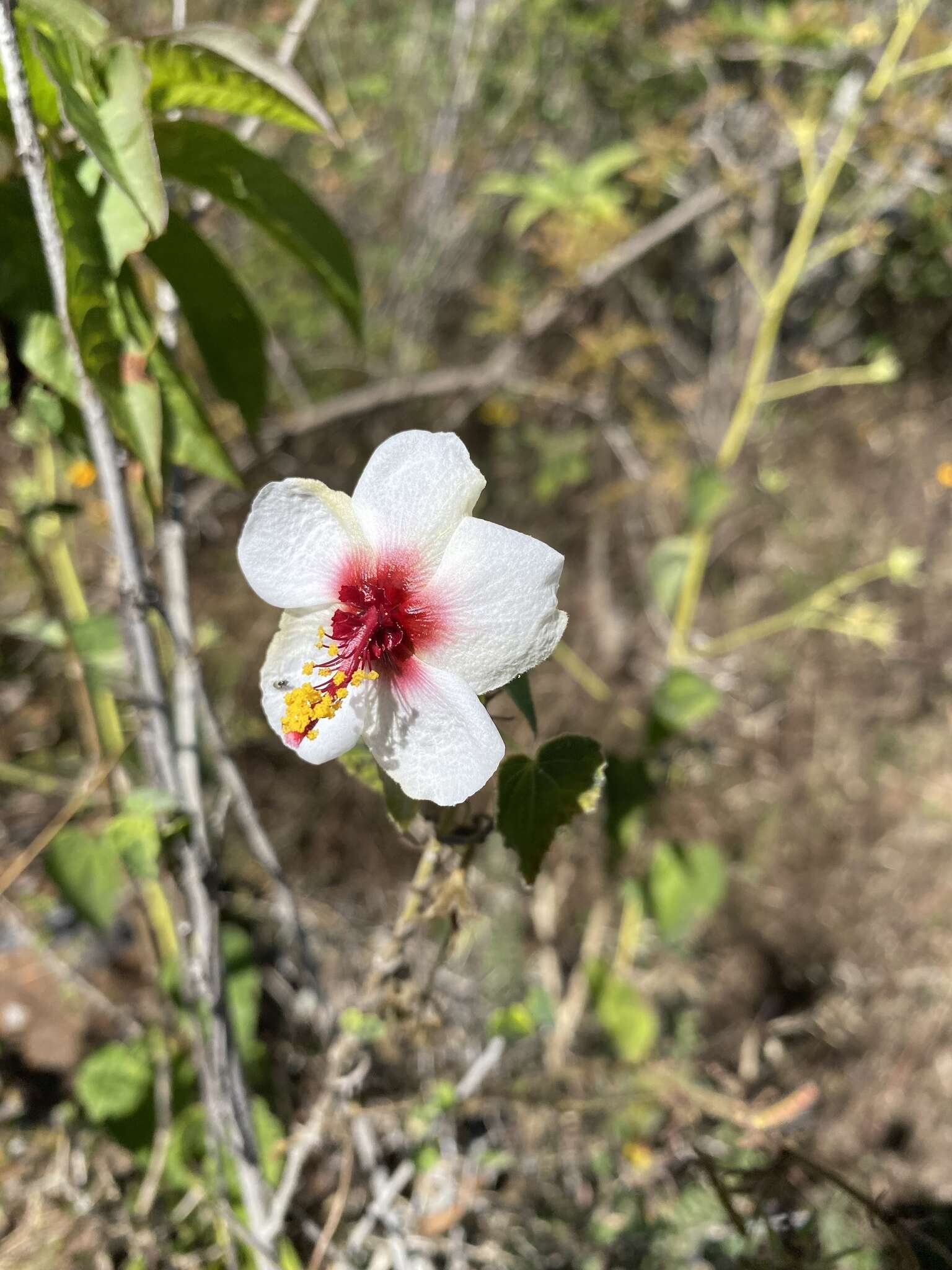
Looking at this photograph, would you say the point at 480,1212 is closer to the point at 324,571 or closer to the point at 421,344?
the point at 324,571

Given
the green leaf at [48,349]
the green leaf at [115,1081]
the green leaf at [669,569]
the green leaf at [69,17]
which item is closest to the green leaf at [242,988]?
the green leaf at [115,1081]

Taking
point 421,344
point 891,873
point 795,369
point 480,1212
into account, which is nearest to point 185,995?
point 480,1212

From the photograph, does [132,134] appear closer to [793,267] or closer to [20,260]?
[20,260]

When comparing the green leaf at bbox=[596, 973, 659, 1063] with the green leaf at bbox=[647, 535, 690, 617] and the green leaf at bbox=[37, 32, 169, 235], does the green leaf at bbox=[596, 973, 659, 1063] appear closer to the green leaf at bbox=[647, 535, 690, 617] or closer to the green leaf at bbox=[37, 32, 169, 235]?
the green leaf at bbox=[647, 535, 690, 617]

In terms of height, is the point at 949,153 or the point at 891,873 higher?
the point at 949,153

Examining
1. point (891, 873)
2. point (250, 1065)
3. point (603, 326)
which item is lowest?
point (891, 873)
